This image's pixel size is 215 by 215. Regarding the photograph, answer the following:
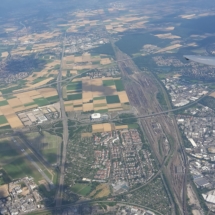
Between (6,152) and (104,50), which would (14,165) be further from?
(104,50)

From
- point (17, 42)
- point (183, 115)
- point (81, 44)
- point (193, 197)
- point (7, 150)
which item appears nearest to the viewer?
point (193, 197)

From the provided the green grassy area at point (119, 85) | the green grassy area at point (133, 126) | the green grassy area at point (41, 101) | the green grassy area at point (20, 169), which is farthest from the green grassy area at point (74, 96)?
the green grassy area at point (20, 169)

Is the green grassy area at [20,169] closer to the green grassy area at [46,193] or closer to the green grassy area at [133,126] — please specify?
the green grassy area at [46,193]

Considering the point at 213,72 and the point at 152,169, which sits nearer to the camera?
the point at 152,169

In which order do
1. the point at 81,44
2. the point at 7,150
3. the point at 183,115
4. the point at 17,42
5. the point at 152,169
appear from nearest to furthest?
the point at 152,169 → the point at 7,150 → the point at 183,115 → the point at 81,44 → the point at 17,42

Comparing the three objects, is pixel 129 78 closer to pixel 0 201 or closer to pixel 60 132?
pixel 60 132

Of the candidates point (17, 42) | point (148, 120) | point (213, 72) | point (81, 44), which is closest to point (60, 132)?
point (148, 120)

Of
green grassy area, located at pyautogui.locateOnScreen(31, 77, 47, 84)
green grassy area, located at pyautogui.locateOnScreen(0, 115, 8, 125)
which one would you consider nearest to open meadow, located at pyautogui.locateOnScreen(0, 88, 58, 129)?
green grassy area, located at pyautogui.locateOnScreen(0, 115, 8, 125)
